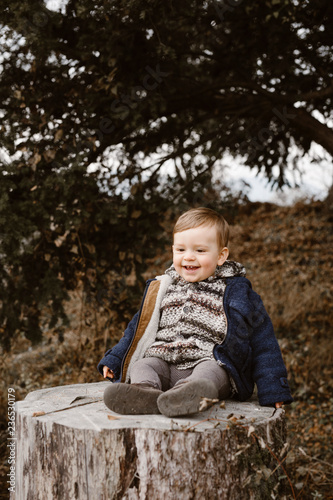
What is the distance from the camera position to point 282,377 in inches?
99.9

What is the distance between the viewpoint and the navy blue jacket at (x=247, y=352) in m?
2.52

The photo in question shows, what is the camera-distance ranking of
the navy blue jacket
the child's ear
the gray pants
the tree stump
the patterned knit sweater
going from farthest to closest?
the child's ear
the patterned knit sweater
the navy blue jacket
the gray pants
the tree stump

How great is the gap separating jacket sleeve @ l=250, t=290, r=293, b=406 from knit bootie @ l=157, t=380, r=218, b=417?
0.53 metres

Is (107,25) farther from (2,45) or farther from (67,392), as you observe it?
(67,392)

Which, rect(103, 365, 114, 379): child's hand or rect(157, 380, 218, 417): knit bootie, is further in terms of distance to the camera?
rect(103, 365, 114, 379): child's hand

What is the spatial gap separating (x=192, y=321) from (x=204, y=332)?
0.09m

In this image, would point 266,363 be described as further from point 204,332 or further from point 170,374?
point 170,374

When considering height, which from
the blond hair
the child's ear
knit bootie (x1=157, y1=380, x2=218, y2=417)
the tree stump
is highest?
the blond hair

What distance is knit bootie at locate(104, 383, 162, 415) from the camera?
212 centimetres

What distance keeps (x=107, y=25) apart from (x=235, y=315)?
218cm

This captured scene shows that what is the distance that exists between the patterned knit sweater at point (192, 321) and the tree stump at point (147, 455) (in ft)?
1.32

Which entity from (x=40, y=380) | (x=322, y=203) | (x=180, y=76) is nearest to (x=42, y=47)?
(x=180, y=76)

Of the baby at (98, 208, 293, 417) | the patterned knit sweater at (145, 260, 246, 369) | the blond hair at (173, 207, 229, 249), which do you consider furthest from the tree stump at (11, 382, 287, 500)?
the blond hair at (173, 207, 229, 249)

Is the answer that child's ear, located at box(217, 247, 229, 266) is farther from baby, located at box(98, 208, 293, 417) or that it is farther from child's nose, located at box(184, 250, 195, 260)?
child's nose, located at box(184, 250, 195, 260)
